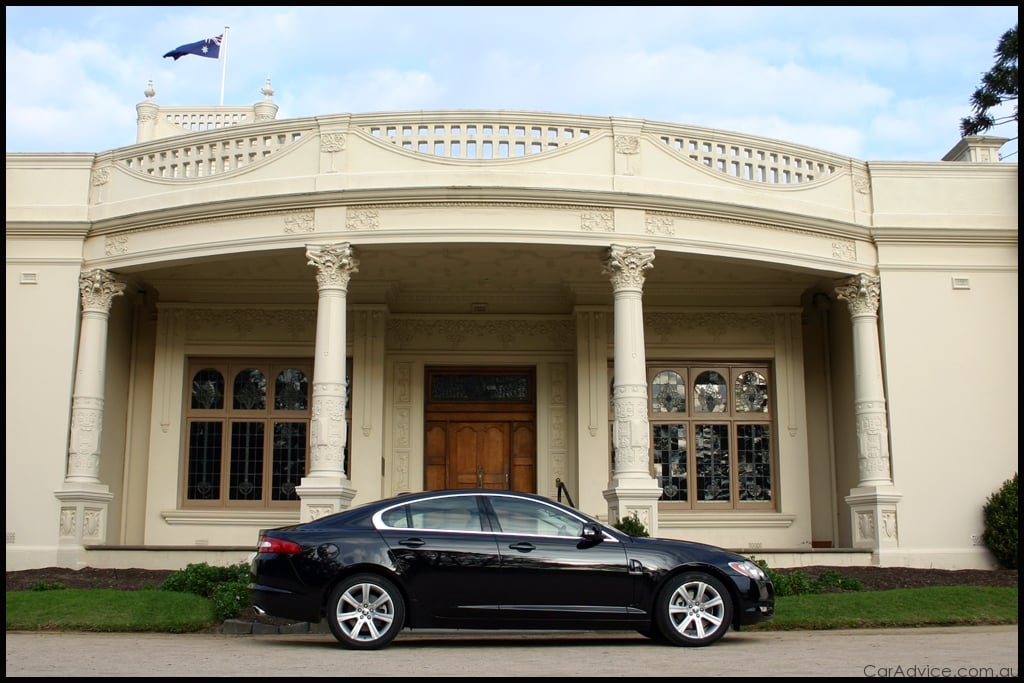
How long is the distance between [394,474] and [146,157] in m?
6.84

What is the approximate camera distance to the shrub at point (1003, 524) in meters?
16.8

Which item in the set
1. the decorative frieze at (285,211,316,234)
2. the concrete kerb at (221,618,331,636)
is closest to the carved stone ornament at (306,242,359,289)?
the decorative frieze at (285,211,316,234)

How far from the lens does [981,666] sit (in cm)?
833

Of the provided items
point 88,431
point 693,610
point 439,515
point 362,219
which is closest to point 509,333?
point 362,219

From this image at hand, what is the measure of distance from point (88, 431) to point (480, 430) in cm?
684

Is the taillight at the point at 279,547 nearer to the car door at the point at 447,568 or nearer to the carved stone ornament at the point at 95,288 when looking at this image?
the car door at the point at 447,568

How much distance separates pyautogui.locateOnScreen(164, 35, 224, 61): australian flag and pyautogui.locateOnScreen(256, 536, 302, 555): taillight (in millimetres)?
→ 18302

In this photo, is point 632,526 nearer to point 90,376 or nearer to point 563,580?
point 563,580

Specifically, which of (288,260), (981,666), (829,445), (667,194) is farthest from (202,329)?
(981,666)

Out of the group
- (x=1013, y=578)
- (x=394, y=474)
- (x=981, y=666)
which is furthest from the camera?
(x=394, y=474)

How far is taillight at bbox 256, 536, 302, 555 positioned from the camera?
962cm

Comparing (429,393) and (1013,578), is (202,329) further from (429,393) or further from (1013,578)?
(1013,578)

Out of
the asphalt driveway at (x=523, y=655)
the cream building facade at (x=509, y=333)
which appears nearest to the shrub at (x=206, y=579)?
the asphalt driveway at (x=523, y=655)

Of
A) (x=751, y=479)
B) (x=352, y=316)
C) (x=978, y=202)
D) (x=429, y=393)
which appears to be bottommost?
(x=751, y=479)
